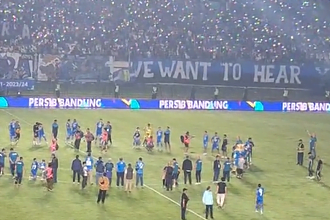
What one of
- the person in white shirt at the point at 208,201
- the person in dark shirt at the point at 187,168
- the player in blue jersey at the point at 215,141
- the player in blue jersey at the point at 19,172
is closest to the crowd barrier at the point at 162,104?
the player in blue jersey at the point at 215,141

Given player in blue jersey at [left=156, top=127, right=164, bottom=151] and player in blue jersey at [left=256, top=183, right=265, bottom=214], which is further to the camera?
player in blue jersey at [left=156, top=127, right=164, bottom=151]

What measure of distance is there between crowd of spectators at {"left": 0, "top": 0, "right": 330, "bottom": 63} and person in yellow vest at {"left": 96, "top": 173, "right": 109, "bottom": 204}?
33696mm

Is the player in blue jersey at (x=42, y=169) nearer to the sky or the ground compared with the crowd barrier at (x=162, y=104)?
nearer to the ground

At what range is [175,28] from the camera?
2813 inches

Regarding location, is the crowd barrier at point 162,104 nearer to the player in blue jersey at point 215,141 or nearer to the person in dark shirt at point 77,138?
the person in dark shirt at point 77,138

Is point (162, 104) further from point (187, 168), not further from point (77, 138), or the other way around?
point (187, 168)

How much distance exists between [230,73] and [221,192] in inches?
1554

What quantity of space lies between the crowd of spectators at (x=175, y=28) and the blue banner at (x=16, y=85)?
393 centimetres

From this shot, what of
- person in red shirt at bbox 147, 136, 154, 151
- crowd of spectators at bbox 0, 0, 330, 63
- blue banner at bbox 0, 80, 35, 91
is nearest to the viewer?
person in red shirt at bbox 147, 136, 154, 151

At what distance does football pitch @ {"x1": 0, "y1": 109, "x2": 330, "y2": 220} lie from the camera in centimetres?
3052

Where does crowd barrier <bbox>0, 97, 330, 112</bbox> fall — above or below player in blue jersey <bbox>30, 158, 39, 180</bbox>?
above

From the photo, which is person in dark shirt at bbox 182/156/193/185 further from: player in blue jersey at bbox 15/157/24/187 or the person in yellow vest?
player in blue jersey at bbox 15/157/24/187

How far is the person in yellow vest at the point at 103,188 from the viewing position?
101 ft

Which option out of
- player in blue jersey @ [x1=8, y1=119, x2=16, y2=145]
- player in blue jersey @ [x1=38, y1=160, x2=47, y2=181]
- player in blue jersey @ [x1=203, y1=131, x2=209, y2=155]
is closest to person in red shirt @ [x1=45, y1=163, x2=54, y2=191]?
player in blue jersey @ [x1=38, y1=160, x2=47, y2=181]
